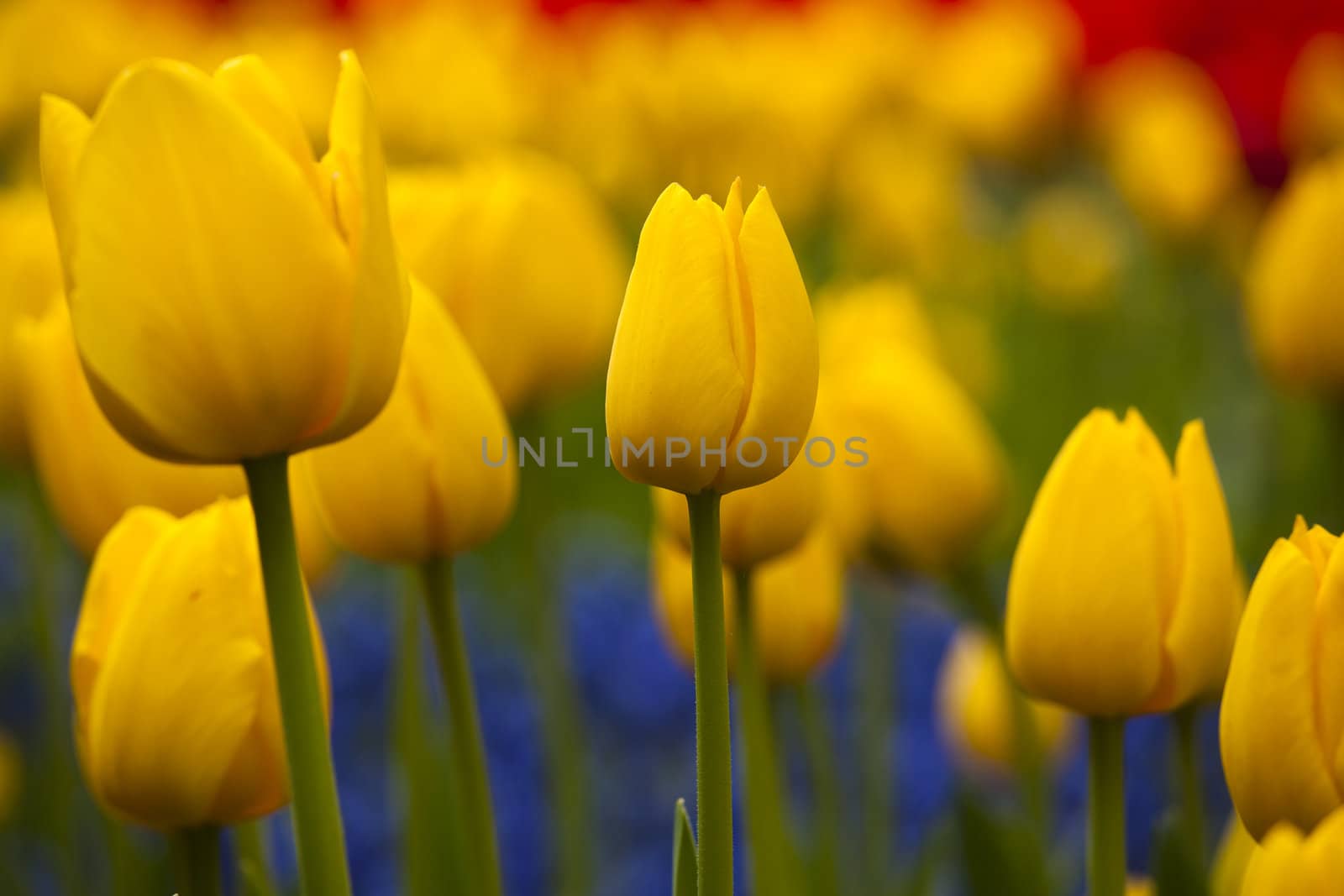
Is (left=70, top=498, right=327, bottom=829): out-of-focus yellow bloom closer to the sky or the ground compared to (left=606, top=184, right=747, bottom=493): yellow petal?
closer to the ground

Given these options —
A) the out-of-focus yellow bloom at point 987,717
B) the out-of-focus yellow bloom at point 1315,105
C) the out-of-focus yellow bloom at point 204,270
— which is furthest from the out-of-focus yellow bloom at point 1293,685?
the out-of-focus yellow bloom at point 1315,105

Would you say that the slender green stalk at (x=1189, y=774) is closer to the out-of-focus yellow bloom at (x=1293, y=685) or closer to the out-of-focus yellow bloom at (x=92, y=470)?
the out-of-focus yellow bloom at (x=1293, y=685)

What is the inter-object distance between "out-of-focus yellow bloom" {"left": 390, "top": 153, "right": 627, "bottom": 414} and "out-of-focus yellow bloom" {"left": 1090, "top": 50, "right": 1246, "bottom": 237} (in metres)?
0.85

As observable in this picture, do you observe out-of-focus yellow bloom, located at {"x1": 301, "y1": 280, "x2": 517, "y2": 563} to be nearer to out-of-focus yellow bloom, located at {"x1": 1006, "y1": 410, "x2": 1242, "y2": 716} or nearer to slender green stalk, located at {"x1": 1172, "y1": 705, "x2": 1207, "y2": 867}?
out-of-focus yellow bloom, located at {"x1": 1006, "y1": 410, "x2": 1242, "y2": 716}

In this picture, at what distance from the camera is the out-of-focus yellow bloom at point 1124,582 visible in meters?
0.50

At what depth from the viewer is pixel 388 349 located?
438 millimetres

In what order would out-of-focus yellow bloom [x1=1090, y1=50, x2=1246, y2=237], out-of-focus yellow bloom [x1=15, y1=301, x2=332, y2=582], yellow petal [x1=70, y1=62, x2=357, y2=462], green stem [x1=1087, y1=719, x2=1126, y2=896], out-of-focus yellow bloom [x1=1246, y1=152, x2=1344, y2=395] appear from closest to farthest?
yellow petal [x1=70, y1=62, x2=357, y2=462] → green stem [x1=1087, y1=719, x2=1126, y2=896] → out-of-focus yellow bloom [x1=15, y1=301, x2=332, y2=582] → out-of-focus yellow bloom [x1=1246, y1=152, x2=1344, y2=395] → out-of-focus yellow bloom [x1=1090, y1=50, x2=1246, y2=237]

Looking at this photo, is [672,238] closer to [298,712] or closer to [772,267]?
[772,267]

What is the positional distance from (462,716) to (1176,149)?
126 cm

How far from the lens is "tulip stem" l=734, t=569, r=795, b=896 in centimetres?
60

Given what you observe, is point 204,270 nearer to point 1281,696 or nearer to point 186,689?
point 186,689

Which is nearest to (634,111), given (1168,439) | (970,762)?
(1168,439)

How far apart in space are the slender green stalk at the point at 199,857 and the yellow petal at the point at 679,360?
0.20m

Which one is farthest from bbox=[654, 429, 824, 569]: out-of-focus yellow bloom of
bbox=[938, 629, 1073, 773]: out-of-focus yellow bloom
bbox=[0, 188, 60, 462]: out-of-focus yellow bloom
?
bbox=[0, 188, 60, 462]: out-of-focus yellow bloom
